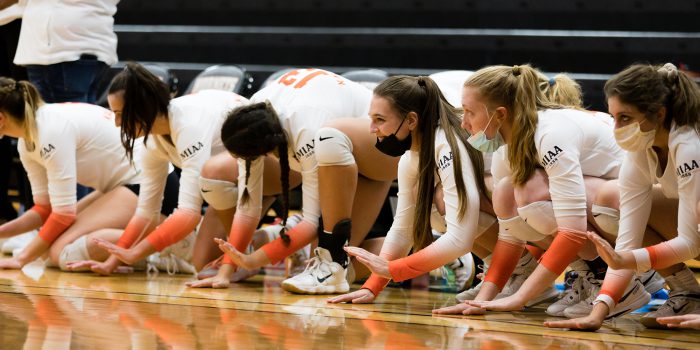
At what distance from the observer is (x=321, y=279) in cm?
309

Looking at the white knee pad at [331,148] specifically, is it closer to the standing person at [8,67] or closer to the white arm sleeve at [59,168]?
the white arm sleeve at [59,168]

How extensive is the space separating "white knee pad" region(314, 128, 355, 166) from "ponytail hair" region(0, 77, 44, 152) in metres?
1.20

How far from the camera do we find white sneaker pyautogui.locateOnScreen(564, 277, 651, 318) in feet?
8.25

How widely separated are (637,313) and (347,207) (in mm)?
954

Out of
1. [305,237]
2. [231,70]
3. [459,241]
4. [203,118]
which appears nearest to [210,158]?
[203,118]

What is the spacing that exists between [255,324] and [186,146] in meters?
1.20

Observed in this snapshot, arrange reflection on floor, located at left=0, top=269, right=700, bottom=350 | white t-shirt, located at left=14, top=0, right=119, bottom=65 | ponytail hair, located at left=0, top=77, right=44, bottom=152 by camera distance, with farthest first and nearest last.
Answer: white t-shirt, located at left=14, top=0, right=119, bottom=65, ponytail hair, located at left=0, top=77, right=44, bottom=152, reflection on floor, located at left=0, top=269, right=700, bottom=350

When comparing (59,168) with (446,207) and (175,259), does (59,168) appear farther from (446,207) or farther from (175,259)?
(446,207)

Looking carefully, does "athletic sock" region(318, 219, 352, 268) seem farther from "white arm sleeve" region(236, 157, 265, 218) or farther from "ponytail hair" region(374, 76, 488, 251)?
"ponytail hair" region(374, 76, 488, 251)

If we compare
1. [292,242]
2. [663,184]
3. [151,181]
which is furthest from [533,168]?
[151,181]

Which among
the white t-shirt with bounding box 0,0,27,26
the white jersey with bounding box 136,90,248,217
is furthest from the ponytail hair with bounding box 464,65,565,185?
the white t-shirt with bounding box 0,0,27,26

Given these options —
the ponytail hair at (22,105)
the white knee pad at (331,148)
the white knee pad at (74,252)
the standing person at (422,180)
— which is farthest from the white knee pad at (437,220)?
the ponytail hair at (22,105)

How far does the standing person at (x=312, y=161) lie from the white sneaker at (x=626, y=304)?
2.63ft

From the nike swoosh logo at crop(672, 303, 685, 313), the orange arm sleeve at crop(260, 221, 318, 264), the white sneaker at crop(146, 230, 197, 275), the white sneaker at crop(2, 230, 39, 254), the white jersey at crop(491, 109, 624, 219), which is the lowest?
the white sneaker at crop(2, 230, 39, 254)
